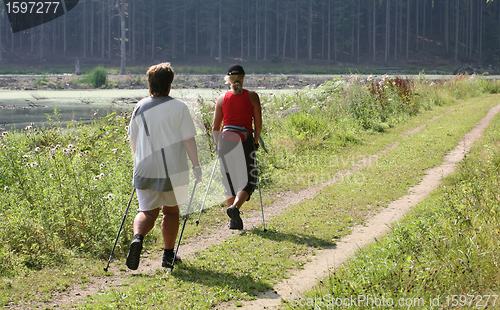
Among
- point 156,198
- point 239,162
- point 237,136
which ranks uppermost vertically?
point 237,136

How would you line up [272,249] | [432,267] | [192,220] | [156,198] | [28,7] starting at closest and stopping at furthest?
[432,267] < [156,198] < [272,249] < [192,220] < [28,7]

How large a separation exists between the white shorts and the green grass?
0.78m

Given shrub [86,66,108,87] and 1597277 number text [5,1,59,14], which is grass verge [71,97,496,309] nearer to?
shrub [86,66,108,87]

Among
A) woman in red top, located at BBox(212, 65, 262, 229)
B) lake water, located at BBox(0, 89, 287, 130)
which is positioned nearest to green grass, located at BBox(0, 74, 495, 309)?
woman in red top, located at BBox(212, 65, 262, 229)

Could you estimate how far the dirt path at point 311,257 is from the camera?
4.30 meters

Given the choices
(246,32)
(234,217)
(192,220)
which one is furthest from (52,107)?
(246,32)

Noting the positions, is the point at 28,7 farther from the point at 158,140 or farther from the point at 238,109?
the point at 158,140

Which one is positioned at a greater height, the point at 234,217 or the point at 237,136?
the point at 237,136

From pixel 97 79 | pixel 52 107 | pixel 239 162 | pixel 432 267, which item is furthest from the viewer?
pixel 97 79

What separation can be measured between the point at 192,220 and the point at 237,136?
186 centimetres

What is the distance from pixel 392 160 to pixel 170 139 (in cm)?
727

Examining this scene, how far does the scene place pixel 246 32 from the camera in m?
78.7

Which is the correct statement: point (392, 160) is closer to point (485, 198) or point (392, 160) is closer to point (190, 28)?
point (485, 198)

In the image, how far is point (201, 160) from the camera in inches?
381
